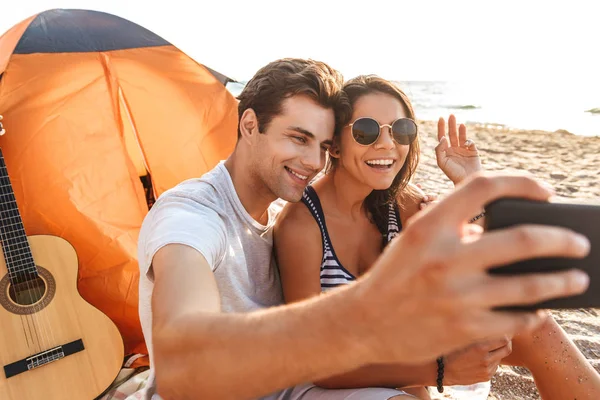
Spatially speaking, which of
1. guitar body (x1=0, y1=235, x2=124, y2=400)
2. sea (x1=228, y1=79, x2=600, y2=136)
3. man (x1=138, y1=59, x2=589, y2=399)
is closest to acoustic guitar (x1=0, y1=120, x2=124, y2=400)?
guitar body (x1=0, y1=235, x2=124, y2=400)

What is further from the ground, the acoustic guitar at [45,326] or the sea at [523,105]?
the sea at [523,105]

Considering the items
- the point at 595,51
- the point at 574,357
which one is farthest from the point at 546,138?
the point at 595,51

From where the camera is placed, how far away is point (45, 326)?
7.06ft

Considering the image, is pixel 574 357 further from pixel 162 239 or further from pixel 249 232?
pixel 162 239

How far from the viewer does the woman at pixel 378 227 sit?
4.79 ft

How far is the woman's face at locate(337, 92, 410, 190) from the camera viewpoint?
1894 millimetres

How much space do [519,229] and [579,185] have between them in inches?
209

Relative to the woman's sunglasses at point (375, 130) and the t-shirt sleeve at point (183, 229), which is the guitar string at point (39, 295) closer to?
the t-shirt sleeve at point (183, 229)

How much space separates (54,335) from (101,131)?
1159 millimetres

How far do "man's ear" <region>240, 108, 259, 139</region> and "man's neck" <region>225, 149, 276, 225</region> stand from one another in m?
0.12

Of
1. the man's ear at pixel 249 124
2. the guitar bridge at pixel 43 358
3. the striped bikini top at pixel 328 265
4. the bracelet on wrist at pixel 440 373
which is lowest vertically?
the bracelet on wrist at pixel 440 373

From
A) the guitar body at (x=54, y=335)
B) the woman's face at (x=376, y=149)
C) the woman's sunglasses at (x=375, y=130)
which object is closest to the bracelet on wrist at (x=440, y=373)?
the woman's face at (x=376, y=149)

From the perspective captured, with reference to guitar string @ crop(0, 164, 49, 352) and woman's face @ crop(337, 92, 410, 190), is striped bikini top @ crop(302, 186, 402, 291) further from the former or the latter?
guitar string @ crop(0, 164, 49, 352)

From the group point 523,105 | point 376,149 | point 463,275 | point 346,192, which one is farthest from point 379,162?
point 523,105
